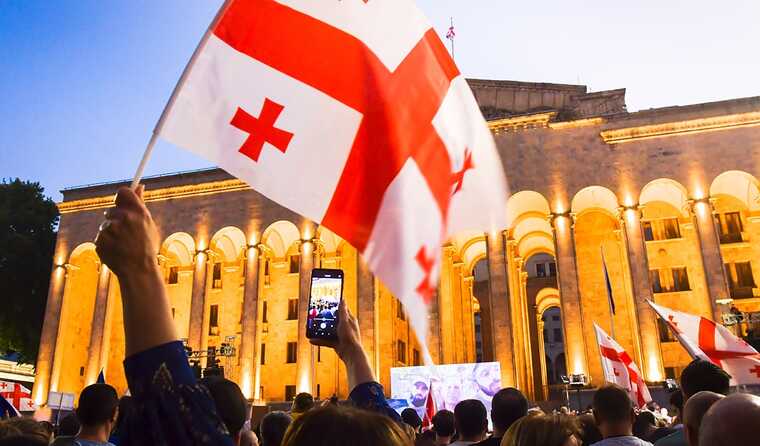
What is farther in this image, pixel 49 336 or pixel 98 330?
pixel 49 336

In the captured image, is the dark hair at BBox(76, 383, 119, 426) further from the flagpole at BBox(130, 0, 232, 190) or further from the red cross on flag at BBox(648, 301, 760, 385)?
the red cross on flag at BBox(648, 301, 760, 385)

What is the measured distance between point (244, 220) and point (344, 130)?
30.2 meters

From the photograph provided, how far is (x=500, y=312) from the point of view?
92.0 feet

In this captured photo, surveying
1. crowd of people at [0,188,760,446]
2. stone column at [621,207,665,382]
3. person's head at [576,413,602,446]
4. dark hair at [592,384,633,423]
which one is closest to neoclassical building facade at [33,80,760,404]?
stone column at [621,207,665,382]

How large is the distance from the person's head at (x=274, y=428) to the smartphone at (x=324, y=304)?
1.04 m

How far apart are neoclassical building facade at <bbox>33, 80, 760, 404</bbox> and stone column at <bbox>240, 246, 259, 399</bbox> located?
0.22 ft

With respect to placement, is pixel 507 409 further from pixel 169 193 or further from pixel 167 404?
pixel 169 193

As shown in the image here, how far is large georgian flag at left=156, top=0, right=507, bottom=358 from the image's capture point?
3.48 meters

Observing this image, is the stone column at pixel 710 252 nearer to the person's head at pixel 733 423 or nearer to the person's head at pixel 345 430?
the person's head at pixel 733 423

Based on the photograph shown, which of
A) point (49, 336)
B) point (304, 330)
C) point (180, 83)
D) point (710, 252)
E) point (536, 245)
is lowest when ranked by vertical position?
point (180, 83)

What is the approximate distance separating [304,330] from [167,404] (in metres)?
→ 29.9

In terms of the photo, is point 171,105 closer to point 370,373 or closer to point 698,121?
point 370,373

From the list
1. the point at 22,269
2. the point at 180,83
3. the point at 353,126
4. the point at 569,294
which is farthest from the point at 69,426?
the point at 22,269

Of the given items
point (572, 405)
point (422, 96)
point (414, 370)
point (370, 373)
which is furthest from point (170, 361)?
point (572, 405)
